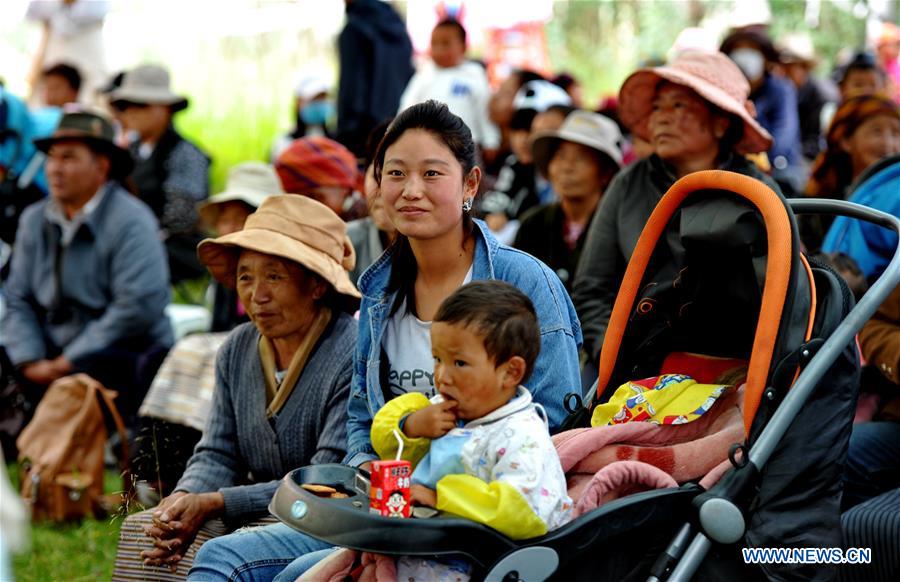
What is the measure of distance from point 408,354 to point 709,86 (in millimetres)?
1987

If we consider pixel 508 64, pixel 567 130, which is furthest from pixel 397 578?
pixel 508 64

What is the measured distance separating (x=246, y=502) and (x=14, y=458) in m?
3.83

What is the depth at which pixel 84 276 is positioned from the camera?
268 inches

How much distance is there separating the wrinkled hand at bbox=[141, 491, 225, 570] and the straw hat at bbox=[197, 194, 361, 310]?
83 centimetres

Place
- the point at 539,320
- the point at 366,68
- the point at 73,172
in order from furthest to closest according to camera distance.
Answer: the point at 366,68 → the point at 73,172 → the point at 539,320

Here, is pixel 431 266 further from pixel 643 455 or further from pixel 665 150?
pixel 665 150

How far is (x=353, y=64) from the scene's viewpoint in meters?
9.94

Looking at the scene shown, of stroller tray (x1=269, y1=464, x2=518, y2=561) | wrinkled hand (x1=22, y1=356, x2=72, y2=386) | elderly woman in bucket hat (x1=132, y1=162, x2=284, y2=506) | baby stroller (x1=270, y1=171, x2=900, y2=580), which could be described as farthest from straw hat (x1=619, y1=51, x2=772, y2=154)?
wrinkled hand (x1=22, y1=356, x2=72, y2=386)

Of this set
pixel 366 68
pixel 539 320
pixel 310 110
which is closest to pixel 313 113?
pixel 310 110

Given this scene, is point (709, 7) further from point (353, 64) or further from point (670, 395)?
point (670, 395)

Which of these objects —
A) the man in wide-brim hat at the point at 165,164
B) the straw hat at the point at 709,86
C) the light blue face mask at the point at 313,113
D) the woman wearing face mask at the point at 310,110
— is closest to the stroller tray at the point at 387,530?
the straw hat at the point at 709,86

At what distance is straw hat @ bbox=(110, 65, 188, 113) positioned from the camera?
8.78 m

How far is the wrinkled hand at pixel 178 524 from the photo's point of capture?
148 inches

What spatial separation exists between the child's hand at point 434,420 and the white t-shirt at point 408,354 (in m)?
0.54
